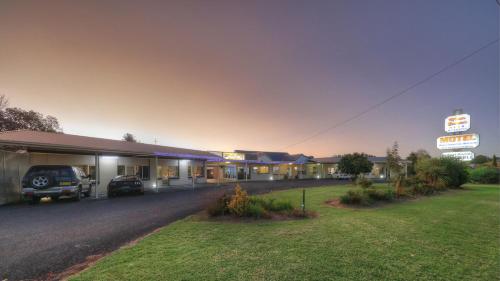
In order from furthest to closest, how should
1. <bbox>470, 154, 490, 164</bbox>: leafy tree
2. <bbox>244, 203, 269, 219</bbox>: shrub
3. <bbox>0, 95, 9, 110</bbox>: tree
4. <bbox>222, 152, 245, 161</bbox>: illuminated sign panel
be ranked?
<bbox>470, 154, 490, 164</bbox>: leafy tree
<bbox>222, 152, 245, 161</bbox>: illuminated sign panel
<bbox>0, 95, 9, 110</bbox>: tree
<bbox>244, 203, 269, 219</bbox>: shrub

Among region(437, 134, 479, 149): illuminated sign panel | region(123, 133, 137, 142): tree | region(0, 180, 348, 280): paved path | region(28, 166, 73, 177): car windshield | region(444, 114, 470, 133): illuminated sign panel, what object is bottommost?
region(0, 180, 348, 280): paved path

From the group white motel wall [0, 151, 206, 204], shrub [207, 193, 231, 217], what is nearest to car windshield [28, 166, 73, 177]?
white motel wall [0, 151, 206, 204]

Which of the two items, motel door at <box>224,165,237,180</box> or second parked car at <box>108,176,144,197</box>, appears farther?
motel door at <box>224,165,237,180</box>

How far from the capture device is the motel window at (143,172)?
20672 mm

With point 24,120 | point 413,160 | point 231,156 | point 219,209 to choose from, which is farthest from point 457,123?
point 24,120

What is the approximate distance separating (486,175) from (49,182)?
45803 millimetres

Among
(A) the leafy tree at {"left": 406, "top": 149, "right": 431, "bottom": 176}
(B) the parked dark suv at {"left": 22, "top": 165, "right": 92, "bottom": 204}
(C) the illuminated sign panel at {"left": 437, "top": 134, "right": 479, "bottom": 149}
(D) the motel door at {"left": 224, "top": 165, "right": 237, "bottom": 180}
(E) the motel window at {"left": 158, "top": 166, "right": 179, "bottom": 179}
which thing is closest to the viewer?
(B) the parked dark suv at {"left": 22, "top": 165, "right": 92, "bottom": 204}

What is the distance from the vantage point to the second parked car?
47.3ft

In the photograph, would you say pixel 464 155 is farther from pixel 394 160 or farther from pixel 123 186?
pixel 123 186

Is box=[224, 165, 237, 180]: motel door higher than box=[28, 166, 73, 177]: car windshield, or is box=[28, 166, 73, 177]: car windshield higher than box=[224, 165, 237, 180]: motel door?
box=[28, 166, 73, 177]: car windshield

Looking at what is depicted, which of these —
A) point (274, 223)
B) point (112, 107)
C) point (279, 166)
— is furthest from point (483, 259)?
point (279, 166)

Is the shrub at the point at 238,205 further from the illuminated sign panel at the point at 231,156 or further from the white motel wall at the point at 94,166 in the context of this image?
the illuminated sign panel at the point at 231,156

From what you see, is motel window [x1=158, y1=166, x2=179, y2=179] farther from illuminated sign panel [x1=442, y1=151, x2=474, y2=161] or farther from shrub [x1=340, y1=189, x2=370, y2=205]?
illuminated sign panel [x1=442, y1=151, x2=474, y2=161]

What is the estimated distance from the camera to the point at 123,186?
14539mm
